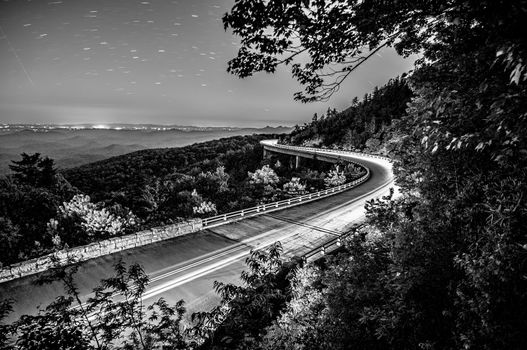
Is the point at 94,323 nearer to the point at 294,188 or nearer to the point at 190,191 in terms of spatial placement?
the point at 294,188

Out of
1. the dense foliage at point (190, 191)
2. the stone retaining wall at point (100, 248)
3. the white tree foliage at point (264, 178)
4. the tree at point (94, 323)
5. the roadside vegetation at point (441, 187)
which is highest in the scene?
the roadside vegetation at point (441, 187)

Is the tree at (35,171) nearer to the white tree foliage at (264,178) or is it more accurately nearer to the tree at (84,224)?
the tree at (84,224)

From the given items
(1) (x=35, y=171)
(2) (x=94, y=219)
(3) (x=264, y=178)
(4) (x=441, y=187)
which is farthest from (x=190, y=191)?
(4) (x=441, y=187)

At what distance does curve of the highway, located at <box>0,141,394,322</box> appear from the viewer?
30.2 feet

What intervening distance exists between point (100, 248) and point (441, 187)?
14214 mm

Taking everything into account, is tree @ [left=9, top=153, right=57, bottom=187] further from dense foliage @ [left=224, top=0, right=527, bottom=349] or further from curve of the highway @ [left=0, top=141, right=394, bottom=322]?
dense foliage @ [left=224, top=0, right=527, bottom=349]

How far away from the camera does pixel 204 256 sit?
12258 millimetres

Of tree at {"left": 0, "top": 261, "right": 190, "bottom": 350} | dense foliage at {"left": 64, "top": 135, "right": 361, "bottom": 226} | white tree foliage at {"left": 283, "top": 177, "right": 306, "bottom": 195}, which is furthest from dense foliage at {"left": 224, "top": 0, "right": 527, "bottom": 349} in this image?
white tree foliage at {"left": 283, "top": 177, "right": 306, "bottom": 195}

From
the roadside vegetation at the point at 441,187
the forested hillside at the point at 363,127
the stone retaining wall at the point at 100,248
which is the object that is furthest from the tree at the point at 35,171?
the forested hillside at the point at 363,127

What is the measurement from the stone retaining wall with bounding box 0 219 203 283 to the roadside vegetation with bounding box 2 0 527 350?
7.04 metres

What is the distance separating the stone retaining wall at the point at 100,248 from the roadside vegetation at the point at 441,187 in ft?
23.1

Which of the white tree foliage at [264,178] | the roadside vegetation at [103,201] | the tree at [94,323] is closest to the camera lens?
the tree at [94,323]

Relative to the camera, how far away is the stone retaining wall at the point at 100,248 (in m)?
9.85

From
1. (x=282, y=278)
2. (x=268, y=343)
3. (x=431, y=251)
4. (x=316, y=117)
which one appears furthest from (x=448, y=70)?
(x=316, y=117)
